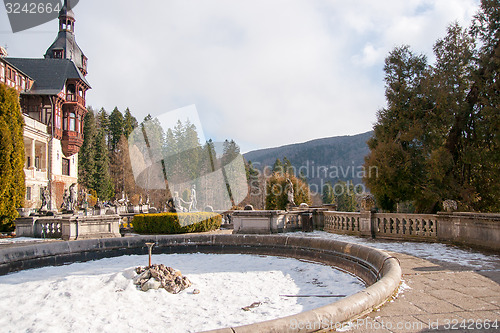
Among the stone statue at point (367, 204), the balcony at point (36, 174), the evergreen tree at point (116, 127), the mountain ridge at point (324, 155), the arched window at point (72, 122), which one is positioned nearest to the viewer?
the stone statue at point (367, 204)

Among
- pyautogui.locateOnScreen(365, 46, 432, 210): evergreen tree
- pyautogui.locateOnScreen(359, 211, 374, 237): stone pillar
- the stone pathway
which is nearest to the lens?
the stone pathway

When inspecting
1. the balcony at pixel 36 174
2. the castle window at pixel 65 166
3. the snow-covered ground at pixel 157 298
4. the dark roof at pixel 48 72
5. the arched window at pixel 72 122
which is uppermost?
the dark roof at pixel 48 72

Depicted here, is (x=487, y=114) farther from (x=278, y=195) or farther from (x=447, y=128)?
(x=278, y=195)

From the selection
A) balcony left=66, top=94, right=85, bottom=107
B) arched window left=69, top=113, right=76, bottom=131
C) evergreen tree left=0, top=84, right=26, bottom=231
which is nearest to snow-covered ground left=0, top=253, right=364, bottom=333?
evergreen tree left=0, top=84, right=26, bottom=231

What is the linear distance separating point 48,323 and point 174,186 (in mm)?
52962

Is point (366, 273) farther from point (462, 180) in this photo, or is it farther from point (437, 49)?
point (437, 49)

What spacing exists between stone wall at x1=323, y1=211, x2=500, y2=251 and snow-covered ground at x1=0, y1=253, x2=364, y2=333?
447cm

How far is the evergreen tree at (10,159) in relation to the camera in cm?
1773

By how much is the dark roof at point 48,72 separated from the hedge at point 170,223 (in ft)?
94.1

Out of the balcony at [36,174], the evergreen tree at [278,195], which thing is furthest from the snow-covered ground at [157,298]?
the balcony at [36,174]

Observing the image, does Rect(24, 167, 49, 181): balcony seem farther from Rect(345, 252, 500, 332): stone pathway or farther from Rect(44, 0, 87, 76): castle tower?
Rect(345, 252, 500, 332): stone pathway

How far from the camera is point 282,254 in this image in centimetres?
1019

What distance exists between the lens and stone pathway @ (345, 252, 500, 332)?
357 centimetres

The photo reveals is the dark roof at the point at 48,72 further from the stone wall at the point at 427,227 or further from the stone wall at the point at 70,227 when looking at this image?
the stone wall at the point at 427,227
